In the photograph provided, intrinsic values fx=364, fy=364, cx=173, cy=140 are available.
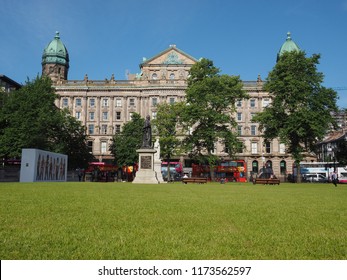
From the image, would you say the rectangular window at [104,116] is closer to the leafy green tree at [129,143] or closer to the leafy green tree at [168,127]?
the leafy green tree at [129,143]

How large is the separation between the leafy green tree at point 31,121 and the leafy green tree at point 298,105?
85.8ft

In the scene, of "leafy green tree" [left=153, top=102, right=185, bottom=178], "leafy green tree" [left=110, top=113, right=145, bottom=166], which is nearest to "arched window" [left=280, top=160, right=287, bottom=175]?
"leafy green tree" [left=153, top=102, right=185, bottom=178]

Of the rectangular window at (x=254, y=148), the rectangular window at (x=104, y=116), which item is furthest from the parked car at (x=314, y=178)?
the rectangular window at (x=104, y=116)

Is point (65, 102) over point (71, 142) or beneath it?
over

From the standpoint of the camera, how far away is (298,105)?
1580 inches

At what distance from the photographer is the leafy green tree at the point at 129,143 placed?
196ft

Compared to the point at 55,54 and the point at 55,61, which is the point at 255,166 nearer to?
the point at 55,61

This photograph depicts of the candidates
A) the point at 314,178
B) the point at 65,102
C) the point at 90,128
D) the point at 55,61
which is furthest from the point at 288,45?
the point at 55,61

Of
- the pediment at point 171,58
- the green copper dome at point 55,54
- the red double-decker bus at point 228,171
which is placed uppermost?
the green copper dome at point 55,54

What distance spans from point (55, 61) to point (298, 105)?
6048 centimetres

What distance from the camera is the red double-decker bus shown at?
58.1 meters

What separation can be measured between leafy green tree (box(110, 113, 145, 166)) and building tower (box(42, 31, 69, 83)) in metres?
27.7

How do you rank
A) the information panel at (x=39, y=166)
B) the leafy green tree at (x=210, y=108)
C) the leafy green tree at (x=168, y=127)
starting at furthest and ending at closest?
1. the leafy green tree at (x=168, y=127)
2. the leafy green tree at (x=210, y=108)
3. the information panel at (x=39, y=166)

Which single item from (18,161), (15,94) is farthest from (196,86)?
(18,161)
